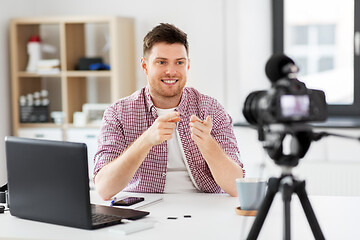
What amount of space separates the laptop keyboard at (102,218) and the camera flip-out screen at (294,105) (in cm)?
69

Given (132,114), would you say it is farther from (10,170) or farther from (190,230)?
(190,230)

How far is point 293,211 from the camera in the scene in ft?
6.17

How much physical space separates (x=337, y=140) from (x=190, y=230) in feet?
7.45

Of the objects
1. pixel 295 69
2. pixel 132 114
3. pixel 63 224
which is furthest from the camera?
pixel 132 114

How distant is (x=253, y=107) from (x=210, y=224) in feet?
1.62

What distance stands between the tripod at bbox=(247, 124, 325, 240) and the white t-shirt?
97 centimetres

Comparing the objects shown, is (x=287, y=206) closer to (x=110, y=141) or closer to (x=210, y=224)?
(x=210, y=224)

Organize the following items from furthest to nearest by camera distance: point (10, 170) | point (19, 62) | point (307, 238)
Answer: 1. point (19, 62)
2. point (10, 170)
3. point (307, 238)

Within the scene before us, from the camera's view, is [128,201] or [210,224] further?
[128,201]

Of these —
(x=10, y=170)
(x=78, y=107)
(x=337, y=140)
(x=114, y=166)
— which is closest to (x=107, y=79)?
(x=78, y=107)

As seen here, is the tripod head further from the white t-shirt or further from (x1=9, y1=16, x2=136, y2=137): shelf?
(x1=9, y1=16, x2=136, y2=137): shelf

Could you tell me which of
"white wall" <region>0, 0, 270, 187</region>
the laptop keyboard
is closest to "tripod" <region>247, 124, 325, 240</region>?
the laptop keyboard

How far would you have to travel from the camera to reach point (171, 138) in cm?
230

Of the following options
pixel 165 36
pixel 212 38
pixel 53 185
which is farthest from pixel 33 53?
pixel 53 185
